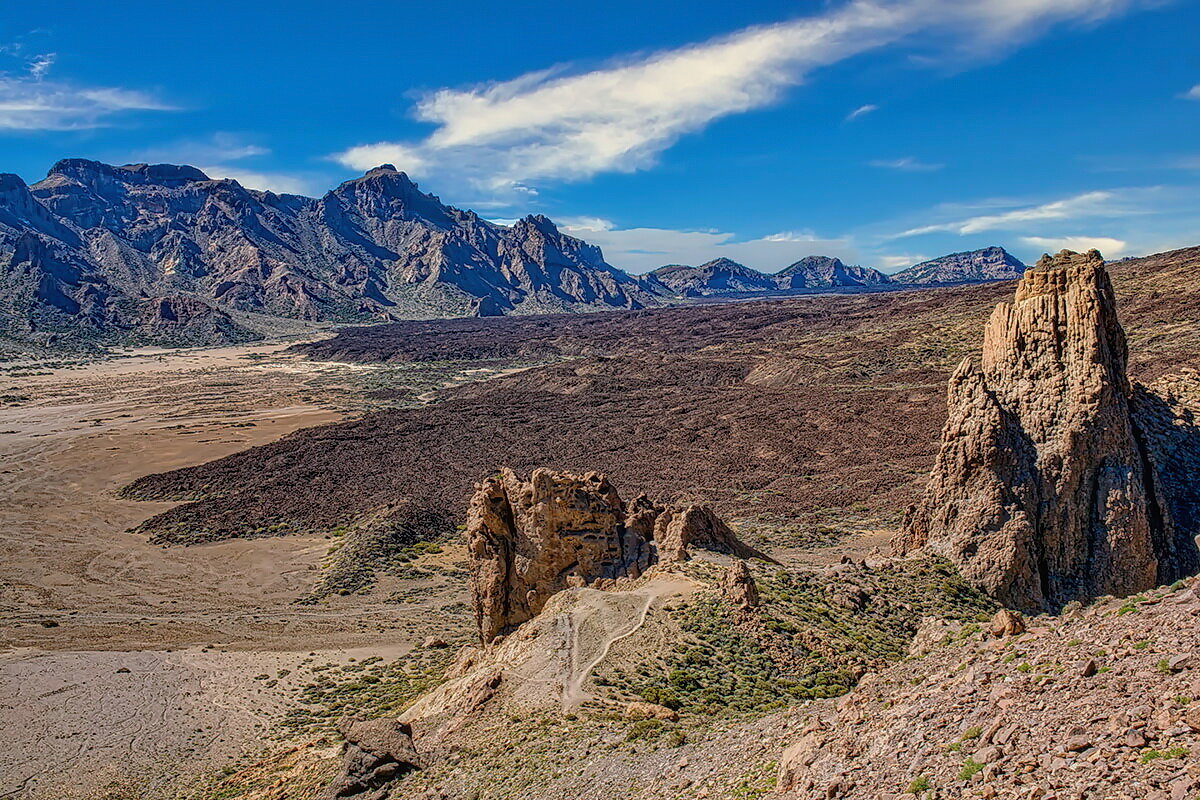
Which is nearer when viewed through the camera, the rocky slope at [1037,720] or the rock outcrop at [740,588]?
the rocky slope at [1037,720]

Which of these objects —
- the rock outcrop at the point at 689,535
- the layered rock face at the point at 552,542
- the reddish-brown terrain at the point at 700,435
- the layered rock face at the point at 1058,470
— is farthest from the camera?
the reddish-brown terrain at the point at 700,435

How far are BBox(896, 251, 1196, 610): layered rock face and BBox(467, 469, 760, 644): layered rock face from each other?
702cm

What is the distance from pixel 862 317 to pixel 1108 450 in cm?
12917

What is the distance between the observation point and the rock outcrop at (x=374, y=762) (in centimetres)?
1413

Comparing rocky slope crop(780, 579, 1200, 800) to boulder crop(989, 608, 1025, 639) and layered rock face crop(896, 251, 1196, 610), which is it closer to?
boulder crop(989, 608, 1025, 639)

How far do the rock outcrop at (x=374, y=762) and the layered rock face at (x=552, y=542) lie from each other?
7.26 metres

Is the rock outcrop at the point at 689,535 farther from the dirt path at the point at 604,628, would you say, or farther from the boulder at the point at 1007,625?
the boulder at the point at 1007,625

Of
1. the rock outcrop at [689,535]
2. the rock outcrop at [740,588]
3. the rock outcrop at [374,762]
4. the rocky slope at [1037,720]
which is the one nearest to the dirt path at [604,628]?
the rock outcrop at [740,588]

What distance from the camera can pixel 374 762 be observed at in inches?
568

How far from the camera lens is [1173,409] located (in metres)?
20.0

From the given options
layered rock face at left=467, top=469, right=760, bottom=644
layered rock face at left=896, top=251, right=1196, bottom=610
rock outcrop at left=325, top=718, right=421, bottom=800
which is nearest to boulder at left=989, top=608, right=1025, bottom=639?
layered rock face at left=896, top=251, right=1196, bottom=610

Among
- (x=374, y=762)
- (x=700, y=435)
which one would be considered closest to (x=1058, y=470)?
(x=374, y=762)

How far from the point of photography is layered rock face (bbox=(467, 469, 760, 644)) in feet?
73.4

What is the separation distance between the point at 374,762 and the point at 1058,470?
53.5 feet
